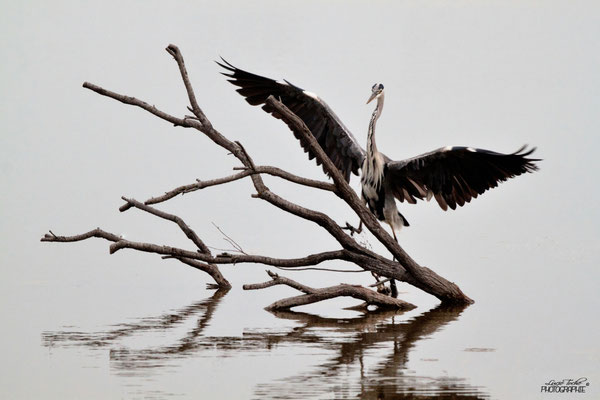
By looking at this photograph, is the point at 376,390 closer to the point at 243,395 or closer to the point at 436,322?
the point at 243,395

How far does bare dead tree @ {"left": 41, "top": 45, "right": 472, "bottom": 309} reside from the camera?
30.8 ft

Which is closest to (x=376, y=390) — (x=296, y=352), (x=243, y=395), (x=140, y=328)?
(x=243, y=395)

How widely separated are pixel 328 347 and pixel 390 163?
3627 mm

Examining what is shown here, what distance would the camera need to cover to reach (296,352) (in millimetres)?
8219

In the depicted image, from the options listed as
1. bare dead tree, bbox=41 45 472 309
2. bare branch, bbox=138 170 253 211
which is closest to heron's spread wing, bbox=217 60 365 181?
bare dead tree, bbox=41 45 472 309

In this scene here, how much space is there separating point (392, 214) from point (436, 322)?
2082 mm

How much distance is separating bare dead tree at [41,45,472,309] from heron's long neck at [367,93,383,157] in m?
1.34

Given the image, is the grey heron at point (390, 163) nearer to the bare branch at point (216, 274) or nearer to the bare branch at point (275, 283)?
the bare branch at point (275, 283)

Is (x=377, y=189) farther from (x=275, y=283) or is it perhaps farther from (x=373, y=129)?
(x=275, y=283)
